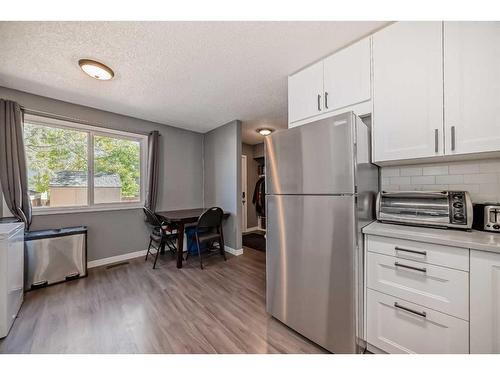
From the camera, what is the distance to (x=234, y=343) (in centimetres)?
142

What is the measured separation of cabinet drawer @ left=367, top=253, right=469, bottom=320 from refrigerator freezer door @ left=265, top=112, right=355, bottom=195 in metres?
0.53

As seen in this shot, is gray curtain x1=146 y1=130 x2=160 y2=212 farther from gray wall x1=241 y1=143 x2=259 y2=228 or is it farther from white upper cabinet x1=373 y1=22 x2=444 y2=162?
white upper cabinet x1=373 y1=22 x2=444 y2=162

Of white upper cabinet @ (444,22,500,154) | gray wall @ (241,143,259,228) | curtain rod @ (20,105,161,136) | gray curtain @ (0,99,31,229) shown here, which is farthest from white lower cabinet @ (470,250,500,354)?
gray wall @ (241,143,259,228)

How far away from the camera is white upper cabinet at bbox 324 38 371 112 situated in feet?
4.81

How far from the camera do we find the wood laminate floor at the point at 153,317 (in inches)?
55.2

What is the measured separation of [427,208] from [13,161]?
13.2ft

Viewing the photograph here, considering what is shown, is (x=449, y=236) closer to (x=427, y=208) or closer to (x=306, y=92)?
(x=427, y=208)

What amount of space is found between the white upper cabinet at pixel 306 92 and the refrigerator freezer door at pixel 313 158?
1.42ft
